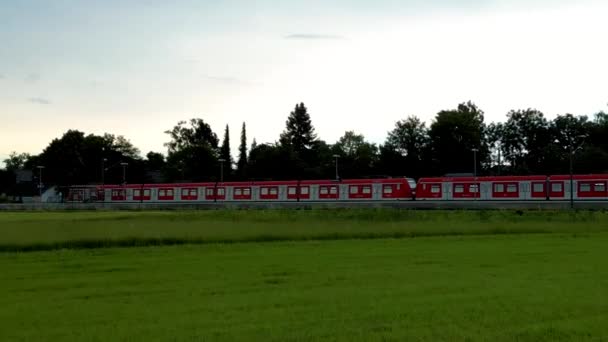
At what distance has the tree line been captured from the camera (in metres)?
122

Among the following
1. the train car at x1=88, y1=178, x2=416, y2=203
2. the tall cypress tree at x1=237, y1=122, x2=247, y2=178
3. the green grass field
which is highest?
the tall cypress tree at x1=237, y1=122, x2=247, y2=178

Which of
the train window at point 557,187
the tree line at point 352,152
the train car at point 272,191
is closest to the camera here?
the train window at point 557,187

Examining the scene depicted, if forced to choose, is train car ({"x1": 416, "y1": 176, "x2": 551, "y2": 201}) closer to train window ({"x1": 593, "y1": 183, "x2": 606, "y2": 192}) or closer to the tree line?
train window ({"x1": 593, "y1": 183, "x2": 606, "y2": 192})

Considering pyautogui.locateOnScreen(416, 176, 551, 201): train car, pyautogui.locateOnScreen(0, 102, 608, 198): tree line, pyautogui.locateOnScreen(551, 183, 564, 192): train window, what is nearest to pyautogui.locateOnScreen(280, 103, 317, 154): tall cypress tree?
pyautogui.locateOnScreen(0, 102, 608, 198): tree line

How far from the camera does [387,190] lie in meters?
71.3

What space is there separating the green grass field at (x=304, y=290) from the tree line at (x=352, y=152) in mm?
96336

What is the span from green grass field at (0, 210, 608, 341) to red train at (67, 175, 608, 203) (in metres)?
38.4

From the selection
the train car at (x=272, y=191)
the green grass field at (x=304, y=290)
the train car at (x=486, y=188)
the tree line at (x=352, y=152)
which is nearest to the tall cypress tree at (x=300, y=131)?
the tree line at (x=352, y=152)

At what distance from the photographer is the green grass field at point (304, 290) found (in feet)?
31.6

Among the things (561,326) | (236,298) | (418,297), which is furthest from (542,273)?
(236,298)

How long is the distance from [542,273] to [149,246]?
14.5m

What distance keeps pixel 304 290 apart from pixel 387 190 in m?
58.9

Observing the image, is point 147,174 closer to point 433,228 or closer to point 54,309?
point 433,228

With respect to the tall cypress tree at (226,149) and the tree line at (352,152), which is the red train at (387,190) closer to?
the tree line at (352,152)
